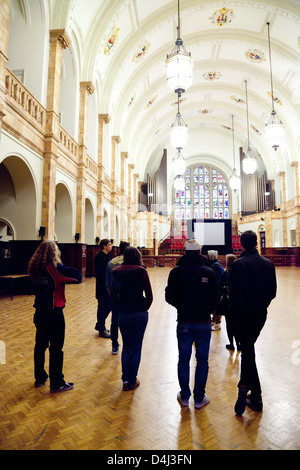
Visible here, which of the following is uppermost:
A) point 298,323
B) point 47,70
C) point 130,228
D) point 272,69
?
point 272,69

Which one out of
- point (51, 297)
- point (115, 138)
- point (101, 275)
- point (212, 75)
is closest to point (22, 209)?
point (101, 275)

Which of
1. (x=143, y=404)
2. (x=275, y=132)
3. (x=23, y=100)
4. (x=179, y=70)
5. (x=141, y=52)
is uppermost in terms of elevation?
(x=141, y=52)

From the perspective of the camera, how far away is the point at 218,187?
33.3 m

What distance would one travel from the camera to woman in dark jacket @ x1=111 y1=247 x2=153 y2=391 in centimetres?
272

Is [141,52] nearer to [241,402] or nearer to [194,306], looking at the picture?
[194,306]

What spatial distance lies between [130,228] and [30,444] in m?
20.2

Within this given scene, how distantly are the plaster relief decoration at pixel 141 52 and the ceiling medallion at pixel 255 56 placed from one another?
20.9 feet

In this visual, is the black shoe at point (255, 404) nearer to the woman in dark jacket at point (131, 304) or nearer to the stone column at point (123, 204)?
the woman in dark jacket at point (131, 304)

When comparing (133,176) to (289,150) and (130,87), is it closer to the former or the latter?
(130,87)

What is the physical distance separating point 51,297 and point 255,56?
19585 mm

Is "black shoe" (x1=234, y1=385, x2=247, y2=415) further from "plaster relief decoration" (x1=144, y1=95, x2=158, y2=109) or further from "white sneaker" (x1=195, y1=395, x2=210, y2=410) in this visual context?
"plaster relief decoration" (x1=144, y1=95, x2=158, y2=109)

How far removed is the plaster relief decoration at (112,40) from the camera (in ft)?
40.9

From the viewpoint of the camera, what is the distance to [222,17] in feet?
47.7
